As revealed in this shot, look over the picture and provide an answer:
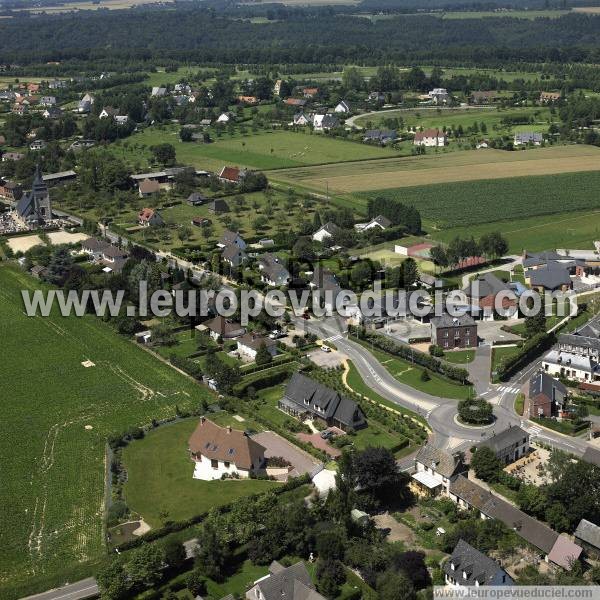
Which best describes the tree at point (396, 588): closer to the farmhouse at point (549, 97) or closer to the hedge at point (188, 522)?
the hedge at point (188, 522)

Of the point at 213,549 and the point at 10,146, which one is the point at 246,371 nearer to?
the point at 213,549

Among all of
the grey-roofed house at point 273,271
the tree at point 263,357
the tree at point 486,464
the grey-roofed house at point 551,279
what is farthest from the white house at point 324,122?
the tree at point 486,464

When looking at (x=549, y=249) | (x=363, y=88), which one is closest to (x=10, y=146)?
(x=363, y=88)

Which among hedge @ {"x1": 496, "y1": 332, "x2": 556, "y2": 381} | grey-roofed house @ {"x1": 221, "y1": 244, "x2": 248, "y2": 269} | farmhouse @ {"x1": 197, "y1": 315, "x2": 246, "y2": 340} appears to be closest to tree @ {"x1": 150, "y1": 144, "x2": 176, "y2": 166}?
grey-roofed house @ {"x1": 221, "y1": 244, "x2": 248, "y2": 269}

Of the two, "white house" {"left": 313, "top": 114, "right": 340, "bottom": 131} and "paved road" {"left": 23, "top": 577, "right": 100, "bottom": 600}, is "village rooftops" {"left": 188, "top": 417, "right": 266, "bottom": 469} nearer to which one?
"paved road" {"left": 23, "top": 577, "right": 100, "bottom": 600}

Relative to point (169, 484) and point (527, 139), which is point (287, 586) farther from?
point (527, 139)

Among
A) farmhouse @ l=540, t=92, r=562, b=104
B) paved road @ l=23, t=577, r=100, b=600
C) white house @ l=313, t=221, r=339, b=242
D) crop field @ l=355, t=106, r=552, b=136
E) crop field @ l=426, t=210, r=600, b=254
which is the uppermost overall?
farmhouse @ l=540, t=92, r=562, b=104
